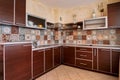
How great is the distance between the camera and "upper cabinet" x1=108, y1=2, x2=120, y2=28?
111 inches

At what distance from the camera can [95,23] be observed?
344 cm

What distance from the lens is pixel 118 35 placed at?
3.12m

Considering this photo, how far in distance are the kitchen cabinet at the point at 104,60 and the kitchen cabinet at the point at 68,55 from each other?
0.96 meters

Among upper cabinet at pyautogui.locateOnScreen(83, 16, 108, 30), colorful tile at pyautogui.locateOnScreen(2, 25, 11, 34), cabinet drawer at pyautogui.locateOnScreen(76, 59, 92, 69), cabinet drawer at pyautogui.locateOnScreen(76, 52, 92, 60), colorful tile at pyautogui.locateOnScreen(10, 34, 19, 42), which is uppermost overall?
upper cabinet at pyautogui.locateOnScreen(83, 16, 108, 30)

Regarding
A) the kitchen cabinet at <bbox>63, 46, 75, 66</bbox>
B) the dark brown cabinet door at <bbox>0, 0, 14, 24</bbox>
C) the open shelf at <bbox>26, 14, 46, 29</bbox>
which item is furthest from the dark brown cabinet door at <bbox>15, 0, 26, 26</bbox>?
the kitchen cabinet at <bbox>63, 46, 75, 66</bbox>

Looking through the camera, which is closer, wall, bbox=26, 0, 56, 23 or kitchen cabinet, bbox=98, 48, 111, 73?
kitchen cabinet, bbox=98, 48, 111, 73

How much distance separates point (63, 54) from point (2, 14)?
2595mm

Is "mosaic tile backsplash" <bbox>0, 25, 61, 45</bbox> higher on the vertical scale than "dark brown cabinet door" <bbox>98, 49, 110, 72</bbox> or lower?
higher

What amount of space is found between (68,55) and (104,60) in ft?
4.35

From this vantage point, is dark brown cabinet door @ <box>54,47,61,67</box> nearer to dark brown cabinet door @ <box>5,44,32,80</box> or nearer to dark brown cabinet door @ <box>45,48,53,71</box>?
dark brown cabinet door @ <box>45,48,53,71</box>

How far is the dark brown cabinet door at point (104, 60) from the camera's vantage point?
2850 millimetres

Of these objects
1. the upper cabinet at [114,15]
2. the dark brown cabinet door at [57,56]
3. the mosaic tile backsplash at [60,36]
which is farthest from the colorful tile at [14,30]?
the upper cabinet at [114,15]

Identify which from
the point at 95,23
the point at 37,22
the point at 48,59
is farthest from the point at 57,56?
the point at 95,23

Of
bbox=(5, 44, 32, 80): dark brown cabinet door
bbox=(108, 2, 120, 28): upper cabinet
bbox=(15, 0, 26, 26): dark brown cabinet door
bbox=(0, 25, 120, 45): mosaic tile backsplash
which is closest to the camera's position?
bbox=(5, 44, 32, 80): dark brown cabinet door
